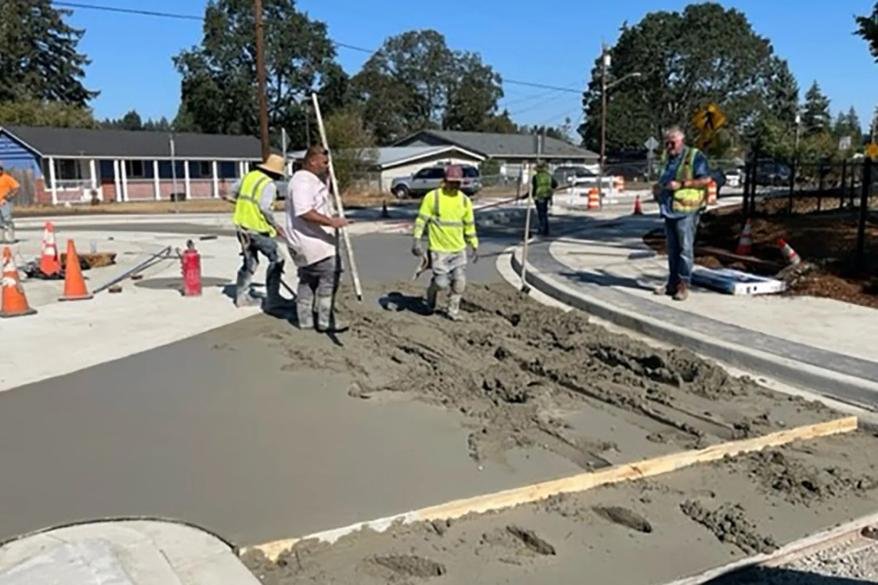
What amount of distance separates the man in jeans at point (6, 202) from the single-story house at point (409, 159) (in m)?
31.5

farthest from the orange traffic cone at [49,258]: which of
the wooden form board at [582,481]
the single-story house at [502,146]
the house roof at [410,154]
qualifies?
the single-story house at [502,146]

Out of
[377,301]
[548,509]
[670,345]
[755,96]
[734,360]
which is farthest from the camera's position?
[755,96]

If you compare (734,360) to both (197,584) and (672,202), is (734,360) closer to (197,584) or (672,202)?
(672,202)

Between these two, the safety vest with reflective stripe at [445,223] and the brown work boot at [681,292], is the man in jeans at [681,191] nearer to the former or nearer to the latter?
the brown work boot at [681,292]

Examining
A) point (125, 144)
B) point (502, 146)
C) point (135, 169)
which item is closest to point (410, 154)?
point (502, 146)

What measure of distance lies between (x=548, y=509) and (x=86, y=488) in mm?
2589

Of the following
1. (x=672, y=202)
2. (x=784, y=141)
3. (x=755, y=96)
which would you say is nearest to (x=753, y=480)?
(x=672, y=202)

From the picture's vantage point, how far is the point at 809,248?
1225 cm

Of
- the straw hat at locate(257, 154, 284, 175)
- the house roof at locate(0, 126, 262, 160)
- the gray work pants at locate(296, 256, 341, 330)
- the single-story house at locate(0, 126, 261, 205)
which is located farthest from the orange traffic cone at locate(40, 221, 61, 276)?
the house roof at locate(0, 126, 262, 160)

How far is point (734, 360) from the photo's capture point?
7070 millimetres

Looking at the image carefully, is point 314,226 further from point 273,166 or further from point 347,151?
point 347,151

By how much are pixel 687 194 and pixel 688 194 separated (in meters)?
0.01

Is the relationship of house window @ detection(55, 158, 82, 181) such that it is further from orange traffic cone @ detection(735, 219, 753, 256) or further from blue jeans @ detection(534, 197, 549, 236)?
orange traffic cone @ detection(735, 219, 753, 256)

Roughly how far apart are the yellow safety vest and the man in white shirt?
3853 mm
